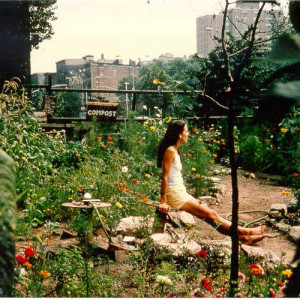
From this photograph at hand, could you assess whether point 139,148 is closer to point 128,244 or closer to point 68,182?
point 68,182

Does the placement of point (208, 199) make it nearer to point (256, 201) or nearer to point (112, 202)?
point (256, 201)

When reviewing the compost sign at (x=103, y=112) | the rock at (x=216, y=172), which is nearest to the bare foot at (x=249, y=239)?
the rock at (x=216, y=172)

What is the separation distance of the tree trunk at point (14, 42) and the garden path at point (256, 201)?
443 centimetres

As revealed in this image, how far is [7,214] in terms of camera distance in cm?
41

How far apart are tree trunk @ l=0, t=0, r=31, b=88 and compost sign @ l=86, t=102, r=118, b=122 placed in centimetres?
185

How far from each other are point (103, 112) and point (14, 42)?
302cm

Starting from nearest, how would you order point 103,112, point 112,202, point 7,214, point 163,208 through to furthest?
1. point 7,214
2. point 163,208
3. point 112,202
4. point 103,112

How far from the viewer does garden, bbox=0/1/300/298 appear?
530 mm

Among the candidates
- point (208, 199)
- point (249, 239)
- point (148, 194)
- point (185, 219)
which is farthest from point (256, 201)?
point (249, 239)

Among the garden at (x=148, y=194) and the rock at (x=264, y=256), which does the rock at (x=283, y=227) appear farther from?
the rock at (x=264, y=256)

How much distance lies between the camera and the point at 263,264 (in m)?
3.10

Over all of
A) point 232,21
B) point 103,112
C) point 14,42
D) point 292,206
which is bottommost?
point 292,206

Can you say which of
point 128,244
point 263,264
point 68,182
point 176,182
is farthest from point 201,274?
point 68,182

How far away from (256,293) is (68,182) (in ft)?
8.69
